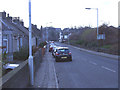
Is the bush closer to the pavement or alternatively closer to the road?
the road

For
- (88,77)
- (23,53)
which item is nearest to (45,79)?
(88,77)

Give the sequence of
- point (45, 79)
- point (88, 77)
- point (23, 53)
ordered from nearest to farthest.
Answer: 1. point (45, 79)
2. point (88, 77)
3. point (23, 53)

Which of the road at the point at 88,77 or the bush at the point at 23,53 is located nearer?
the road at the point at 88,77

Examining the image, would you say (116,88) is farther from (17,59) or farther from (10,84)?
(17,59)

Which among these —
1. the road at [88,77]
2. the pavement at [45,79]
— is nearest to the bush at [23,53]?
the road at [88,77]

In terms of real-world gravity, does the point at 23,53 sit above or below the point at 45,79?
above

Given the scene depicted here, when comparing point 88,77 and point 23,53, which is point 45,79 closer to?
point 88,77

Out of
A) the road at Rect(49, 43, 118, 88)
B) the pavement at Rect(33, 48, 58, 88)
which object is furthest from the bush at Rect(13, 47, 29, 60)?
the pavement at Rect(33, 48, 58, 88)

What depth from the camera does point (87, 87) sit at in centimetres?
730

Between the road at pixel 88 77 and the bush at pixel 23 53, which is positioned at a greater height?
the bush at pixel 23 53

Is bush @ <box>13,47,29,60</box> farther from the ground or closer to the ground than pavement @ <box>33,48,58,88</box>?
farther from the ground

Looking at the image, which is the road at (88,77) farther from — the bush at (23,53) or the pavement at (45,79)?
the bush at (23,53)

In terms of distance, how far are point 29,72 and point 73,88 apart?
6.94 feet

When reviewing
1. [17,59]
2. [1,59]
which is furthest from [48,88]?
[17,59]
